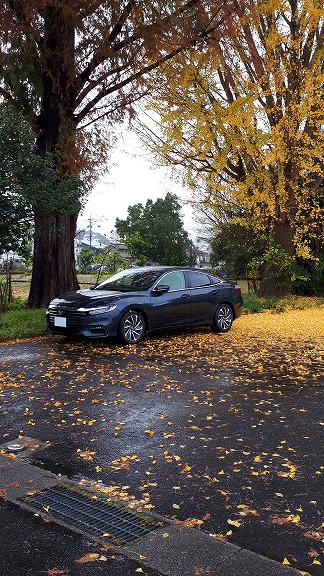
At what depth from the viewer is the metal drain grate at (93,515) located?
10.7ft

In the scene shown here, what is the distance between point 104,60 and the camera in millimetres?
12766

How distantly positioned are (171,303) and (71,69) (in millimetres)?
6375

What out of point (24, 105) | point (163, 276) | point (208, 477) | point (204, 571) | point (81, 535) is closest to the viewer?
point (204, 571)

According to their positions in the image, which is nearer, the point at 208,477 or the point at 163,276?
the point at 208,477

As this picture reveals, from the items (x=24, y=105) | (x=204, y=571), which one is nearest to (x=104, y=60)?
(x=24, y=105)

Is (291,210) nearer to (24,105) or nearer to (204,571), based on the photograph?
(24,105)

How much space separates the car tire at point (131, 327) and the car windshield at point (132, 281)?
622mm

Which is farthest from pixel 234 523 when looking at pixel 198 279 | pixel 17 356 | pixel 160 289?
pixel 198 279

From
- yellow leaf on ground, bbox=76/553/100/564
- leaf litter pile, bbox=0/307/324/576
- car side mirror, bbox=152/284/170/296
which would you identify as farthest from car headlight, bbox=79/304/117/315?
yellow leaf on ground, bbox=76/553/100/564

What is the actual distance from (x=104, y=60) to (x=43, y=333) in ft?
21.7

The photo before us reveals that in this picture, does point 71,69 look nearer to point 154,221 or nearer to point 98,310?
point 98,310

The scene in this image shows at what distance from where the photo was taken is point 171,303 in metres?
10.7

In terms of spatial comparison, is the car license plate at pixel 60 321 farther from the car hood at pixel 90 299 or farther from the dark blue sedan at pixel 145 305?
the car hood at pixel 90 299

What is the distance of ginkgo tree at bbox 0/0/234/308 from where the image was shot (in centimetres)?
1158
